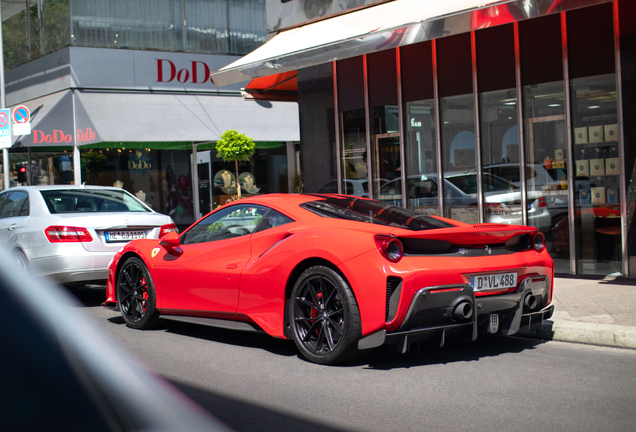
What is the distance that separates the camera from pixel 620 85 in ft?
28.5

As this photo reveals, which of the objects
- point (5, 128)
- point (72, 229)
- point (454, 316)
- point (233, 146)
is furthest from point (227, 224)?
point (233, 146)

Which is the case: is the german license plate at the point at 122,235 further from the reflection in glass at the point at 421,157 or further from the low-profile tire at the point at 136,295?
the reflection in glass at the point at 421,157

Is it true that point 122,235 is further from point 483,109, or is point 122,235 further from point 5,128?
point 5,128

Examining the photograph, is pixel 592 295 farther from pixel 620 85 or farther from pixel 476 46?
pixel 476 46

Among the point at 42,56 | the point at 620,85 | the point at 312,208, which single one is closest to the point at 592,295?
the point at 620,85

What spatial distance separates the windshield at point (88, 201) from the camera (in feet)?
26.9

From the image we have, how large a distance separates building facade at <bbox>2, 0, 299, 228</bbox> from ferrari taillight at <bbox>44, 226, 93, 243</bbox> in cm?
1114

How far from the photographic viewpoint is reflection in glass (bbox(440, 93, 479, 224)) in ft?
34.8

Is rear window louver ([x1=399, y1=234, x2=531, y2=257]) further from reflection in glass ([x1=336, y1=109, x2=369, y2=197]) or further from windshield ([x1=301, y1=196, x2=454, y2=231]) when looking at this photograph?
reflection in glass ([x1=336, y1=109, x2=369, y2=197])

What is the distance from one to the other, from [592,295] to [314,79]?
769 cm

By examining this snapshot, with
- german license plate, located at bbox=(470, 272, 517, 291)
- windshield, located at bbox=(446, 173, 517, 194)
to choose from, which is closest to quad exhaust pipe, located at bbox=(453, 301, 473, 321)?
german license plate, located at bbox=(470, 272, 517, 291)

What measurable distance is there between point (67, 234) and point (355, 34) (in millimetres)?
5186

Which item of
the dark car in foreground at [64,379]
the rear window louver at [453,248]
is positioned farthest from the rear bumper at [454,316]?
the dark car in foreground at [64,379]

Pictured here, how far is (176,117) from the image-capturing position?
65.2 feet
